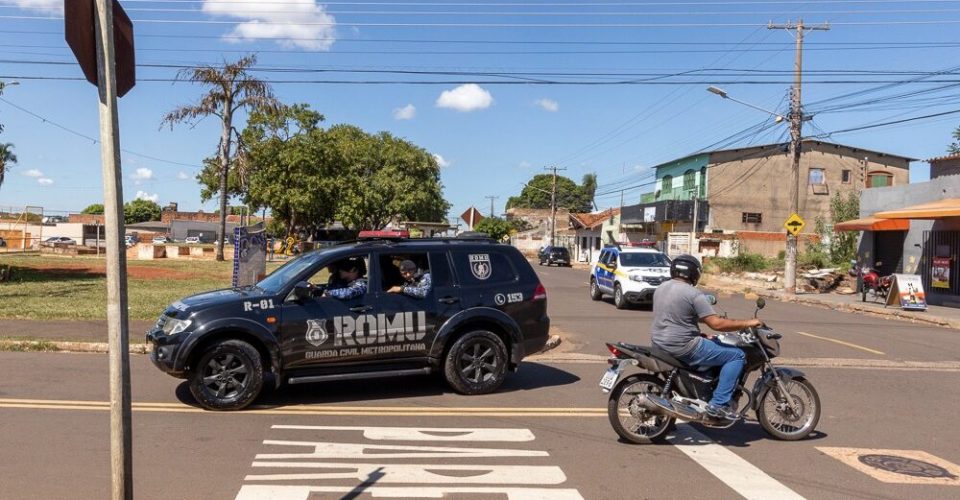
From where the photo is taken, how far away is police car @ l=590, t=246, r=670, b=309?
62.8 feet

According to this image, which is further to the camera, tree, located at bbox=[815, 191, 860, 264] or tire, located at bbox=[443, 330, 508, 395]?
tree, located at bbox=[815, 191, 860, 264]

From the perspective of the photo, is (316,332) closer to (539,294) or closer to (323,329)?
(323,329)

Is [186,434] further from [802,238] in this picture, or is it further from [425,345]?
[802,238]

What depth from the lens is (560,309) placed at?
63.4ft

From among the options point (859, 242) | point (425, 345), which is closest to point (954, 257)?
point (859, 242)

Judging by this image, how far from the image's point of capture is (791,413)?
668 cm

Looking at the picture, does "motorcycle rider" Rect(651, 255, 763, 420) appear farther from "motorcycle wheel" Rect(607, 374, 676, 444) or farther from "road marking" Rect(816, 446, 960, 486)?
"road marking" Rect(816, 446, 960, 486)

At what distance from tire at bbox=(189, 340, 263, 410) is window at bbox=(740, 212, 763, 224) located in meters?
45.5

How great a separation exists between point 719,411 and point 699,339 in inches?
25.0

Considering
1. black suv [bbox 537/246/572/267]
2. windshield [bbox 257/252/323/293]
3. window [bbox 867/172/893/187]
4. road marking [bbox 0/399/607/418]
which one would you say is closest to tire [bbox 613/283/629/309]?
road marking [bbox 0/399/607/418]

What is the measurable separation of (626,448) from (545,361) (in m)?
4.54

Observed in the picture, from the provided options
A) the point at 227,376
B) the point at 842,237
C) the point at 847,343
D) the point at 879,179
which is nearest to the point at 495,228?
the point at 879,179

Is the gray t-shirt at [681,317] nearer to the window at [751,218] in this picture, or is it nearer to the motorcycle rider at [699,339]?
the motorcycle rider at [699,339]

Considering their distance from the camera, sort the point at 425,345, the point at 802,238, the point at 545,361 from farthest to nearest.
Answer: the point at 802,238
the point at 545,361
the point at 425,345
